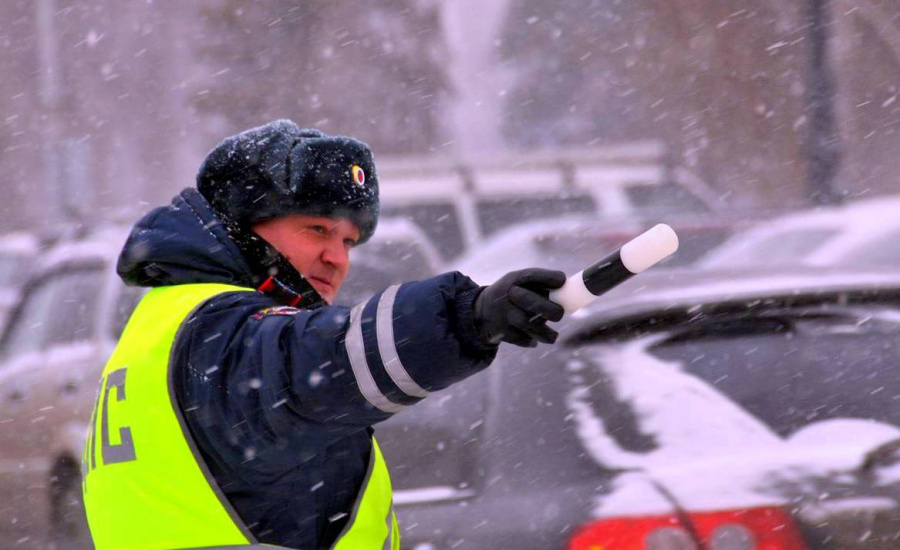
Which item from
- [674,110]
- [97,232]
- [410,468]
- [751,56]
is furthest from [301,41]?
[410,468]

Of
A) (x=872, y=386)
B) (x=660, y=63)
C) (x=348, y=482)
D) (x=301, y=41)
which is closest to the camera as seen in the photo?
(x=348, y=482)

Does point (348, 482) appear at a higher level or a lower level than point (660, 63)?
higher

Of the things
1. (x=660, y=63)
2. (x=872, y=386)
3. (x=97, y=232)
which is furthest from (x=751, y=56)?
(x=872, y=386)

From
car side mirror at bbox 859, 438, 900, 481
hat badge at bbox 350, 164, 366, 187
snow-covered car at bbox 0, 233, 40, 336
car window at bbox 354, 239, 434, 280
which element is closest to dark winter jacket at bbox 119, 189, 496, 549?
hat badge at bbox 350, 164, 366, 187

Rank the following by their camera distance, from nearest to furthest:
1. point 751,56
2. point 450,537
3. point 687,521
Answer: point 687,521 < point 450,537 < point 751,56

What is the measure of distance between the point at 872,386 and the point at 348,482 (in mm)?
1516

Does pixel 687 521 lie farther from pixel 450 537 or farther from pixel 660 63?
pixel 660 63

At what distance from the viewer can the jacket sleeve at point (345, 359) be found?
1.64 metres

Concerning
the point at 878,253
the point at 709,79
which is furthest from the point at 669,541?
the point at 709,79

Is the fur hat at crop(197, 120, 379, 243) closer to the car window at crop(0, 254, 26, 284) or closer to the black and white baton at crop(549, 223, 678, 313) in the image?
the black and white baton at crop(549, 223, 678, 313)

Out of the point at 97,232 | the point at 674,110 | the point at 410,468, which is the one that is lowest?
the point at 674,110

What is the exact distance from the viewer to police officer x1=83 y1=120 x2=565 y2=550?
1646mm

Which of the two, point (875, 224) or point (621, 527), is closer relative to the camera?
point (621, 527)

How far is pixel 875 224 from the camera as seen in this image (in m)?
8.41
